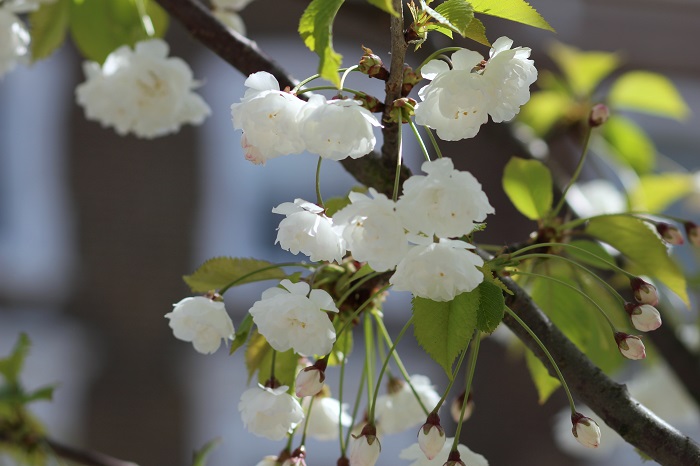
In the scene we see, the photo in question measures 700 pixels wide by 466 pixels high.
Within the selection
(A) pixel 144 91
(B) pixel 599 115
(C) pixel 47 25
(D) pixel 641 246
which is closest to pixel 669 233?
(D) pixel 641 246

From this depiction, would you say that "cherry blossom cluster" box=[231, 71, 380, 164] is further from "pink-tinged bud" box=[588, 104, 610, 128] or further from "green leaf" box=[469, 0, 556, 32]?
"pink-tinged bud" box=[588, 104, 610, 128]

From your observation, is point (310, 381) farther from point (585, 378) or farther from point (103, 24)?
point (103, 24)

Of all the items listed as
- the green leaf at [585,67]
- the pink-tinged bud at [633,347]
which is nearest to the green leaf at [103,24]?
the pink-tinged bud at [633,347]

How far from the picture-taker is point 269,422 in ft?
2.32

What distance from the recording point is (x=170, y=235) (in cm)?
438

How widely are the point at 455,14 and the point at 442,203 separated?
5.5 inches

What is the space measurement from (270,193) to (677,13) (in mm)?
2422

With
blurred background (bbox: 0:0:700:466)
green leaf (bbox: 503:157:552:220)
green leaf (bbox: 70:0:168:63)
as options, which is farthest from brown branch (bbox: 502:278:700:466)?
blurred background (bbox: 0:0:700:466)

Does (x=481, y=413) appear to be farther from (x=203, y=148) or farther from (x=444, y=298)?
(x=444, y=298)

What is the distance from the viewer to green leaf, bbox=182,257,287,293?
764mm

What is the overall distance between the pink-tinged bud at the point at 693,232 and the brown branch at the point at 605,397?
284mm

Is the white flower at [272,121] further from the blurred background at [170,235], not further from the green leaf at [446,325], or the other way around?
the blurred background at [170,235]

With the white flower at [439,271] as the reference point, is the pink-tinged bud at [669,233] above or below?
below

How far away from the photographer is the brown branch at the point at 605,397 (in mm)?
694
